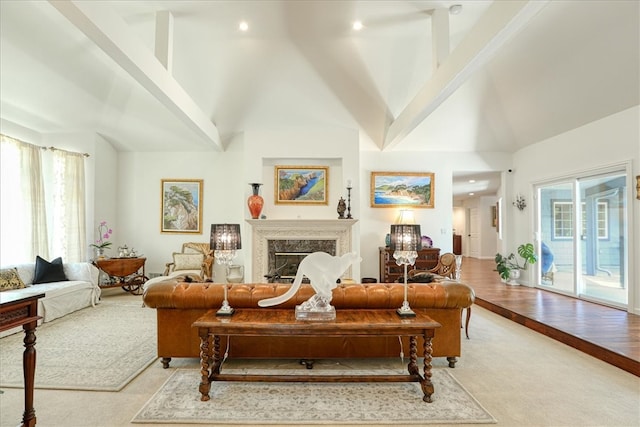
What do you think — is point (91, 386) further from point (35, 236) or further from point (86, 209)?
point (86, 209)

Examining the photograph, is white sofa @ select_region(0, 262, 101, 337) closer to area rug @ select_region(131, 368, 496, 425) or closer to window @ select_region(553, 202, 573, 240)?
area rug @ select_region(131, 368, 496, 425)

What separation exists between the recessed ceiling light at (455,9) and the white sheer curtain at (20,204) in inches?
251

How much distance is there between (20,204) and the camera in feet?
16.8

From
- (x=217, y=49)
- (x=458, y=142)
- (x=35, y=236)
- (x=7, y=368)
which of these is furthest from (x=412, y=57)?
(x=35, y=236)

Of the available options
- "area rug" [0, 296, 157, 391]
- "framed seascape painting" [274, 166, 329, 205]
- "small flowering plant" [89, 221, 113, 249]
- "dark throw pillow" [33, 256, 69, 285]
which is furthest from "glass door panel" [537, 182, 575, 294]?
"small flowering plant" [89, 221, 113, 249]

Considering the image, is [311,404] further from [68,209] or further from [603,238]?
[68,209]

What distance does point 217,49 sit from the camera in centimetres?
496

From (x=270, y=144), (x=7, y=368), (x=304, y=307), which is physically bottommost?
(x=7, y=368)

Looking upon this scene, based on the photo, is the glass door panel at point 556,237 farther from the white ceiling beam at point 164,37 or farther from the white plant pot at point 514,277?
the white ceiling beam at point 164,37

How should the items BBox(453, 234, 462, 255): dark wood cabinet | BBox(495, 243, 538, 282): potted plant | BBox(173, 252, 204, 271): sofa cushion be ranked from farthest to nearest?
BBox(453, 234, 462, 255): dark wood cabinet
BBox(173, 252, 204, 271): sofa cushion
BBox(495, 243, 538, 282): potted plant

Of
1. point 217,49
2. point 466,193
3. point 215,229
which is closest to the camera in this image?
point 215,229

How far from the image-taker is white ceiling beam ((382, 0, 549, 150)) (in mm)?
2623

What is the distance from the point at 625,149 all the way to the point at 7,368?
24.5 ft

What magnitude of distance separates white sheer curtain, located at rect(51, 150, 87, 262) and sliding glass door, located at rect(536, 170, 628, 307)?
8.44 metres
